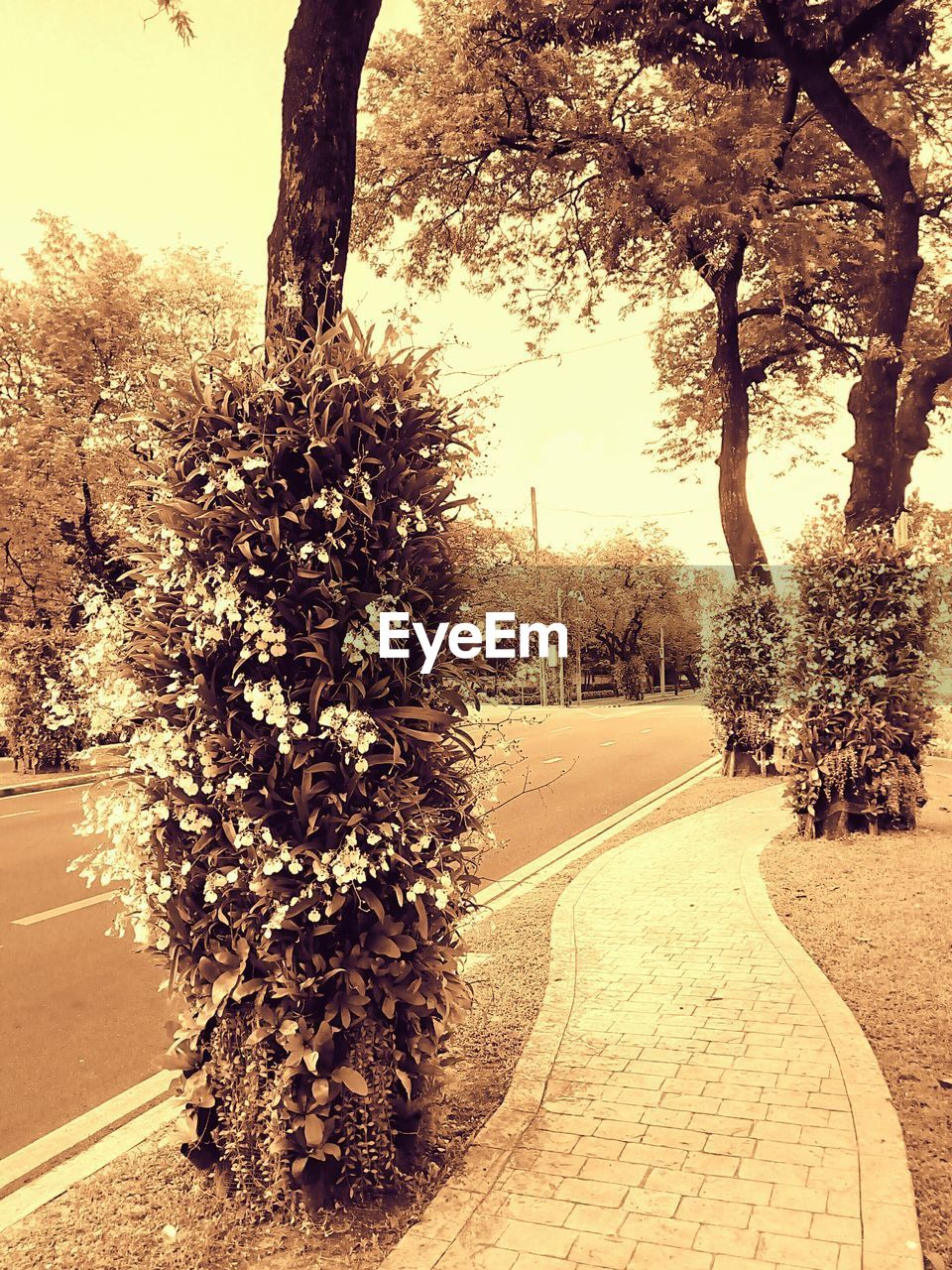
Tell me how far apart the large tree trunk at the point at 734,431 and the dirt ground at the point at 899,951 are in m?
5.94

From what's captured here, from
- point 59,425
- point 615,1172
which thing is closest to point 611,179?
point 59,425

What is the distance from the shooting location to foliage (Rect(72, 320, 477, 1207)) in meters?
3.32

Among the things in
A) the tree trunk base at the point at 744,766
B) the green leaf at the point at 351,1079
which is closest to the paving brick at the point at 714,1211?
the green leaf at the point at 351,1079

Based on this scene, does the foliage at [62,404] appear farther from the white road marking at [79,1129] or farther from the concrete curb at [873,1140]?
the concrete curb at [873,1140]

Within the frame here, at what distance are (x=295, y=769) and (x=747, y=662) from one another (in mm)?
12622

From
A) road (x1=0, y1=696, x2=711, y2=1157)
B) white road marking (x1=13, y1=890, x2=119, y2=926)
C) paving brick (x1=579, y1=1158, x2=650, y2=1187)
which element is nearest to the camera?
paving brick (x1=579, y1=1158, x2=650, y2=1187)

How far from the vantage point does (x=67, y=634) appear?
18.8m

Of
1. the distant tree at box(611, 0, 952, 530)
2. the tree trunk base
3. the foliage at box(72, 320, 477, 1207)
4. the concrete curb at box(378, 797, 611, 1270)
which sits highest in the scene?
the distant tree at box(611, 0, 952, 530)

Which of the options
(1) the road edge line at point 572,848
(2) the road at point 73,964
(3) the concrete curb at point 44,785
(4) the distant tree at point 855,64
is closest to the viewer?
(2) the road at point 73,964

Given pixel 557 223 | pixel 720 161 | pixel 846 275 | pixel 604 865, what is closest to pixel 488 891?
pixel 604 865

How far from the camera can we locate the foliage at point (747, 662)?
15031mm

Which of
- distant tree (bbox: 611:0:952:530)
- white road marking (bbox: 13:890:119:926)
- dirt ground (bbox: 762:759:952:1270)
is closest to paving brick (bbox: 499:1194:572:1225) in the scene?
dirt ground (bbox: 762:759:952:1270)

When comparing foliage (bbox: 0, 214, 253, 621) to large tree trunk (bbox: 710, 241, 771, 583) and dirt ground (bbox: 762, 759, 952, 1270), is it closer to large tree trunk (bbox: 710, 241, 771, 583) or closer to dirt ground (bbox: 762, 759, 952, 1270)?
large tree trunk (bbox: 710, 241, 771, 583)

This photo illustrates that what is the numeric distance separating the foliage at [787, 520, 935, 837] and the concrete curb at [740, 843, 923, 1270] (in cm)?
416
